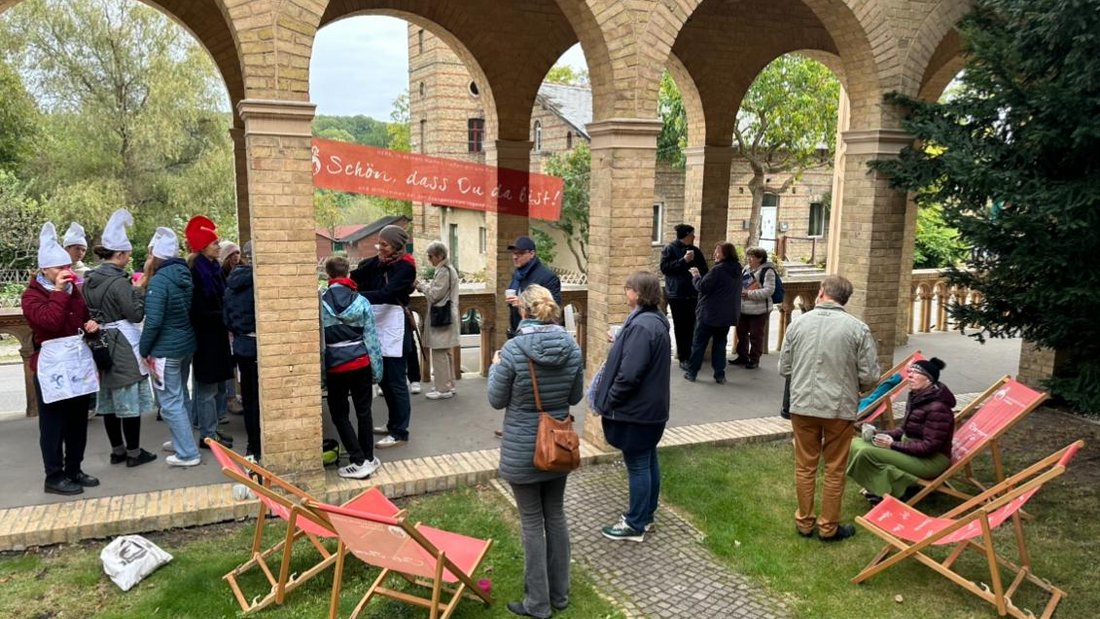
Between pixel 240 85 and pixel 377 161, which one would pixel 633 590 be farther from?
pixel 240 85

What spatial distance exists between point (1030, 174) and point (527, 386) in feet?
16.2

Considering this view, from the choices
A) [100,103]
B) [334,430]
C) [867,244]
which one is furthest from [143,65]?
[867,244]

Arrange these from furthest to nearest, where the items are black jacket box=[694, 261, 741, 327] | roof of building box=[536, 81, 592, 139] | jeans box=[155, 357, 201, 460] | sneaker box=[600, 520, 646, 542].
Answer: roof of building box=[536, 81, 592, 139] → black jacket box=[694, 261, 741, 327] → jeans box=[155, 357, 201, 460] → sneaker box=[600, 520, 646, 542]

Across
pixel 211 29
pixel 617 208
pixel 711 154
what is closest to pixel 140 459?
pixel 617 208

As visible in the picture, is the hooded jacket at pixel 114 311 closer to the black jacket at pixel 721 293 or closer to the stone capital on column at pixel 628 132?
the stone capital on column at pixel 628 132

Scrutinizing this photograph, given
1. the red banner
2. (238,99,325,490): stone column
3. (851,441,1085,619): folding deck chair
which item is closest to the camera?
(851,441,1085,619): folding deck chair

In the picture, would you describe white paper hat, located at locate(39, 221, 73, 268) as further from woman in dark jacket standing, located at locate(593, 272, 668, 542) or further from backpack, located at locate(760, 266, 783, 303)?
backpack, located at locate(760, 266, 783, 303)

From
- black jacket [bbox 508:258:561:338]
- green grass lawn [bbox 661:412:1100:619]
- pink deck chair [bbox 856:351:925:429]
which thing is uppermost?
black jacket [bbox 508:258:561:338]

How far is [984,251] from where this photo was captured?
707cm

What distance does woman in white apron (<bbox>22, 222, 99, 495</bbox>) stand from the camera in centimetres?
550

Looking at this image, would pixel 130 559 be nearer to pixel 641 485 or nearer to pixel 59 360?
pixel 59 360

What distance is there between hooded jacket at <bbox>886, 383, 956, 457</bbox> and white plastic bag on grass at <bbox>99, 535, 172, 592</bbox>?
5.20 metres

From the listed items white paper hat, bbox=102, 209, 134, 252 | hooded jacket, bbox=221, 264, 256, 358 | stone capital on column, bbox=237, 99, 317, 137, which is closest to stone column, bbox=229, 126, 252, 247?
white paper hat, bbox=102, 209, 134, 252

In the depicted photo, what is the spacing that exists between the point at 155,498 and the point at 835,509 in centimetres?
498
